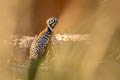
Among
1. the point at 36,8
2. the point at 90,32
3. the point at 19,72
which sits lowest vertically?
the point at 19,72

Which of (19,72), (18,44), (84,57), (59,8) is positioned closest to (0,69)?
(19,72)

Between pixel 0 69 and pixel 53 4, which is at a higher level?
pixel 53 4

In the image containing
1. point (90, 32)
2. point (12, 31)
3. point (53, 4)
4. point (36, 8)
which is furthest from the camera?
point (53, 4)

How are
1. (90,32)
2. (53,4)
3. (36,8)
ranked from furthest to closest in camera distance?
1. (53,4)
2. (36,8)
3. (90,32)

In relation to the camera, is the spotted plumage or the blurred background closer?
the blurred background

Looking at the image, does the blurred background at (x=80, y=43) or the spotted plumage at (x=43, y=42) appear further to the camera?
the spotted plumage at (x=43, y=42)

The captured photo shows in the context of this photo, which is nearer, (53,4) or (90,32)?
(90,32)

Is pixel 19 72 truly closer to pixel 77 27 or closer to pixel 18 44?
pixel 18 44
